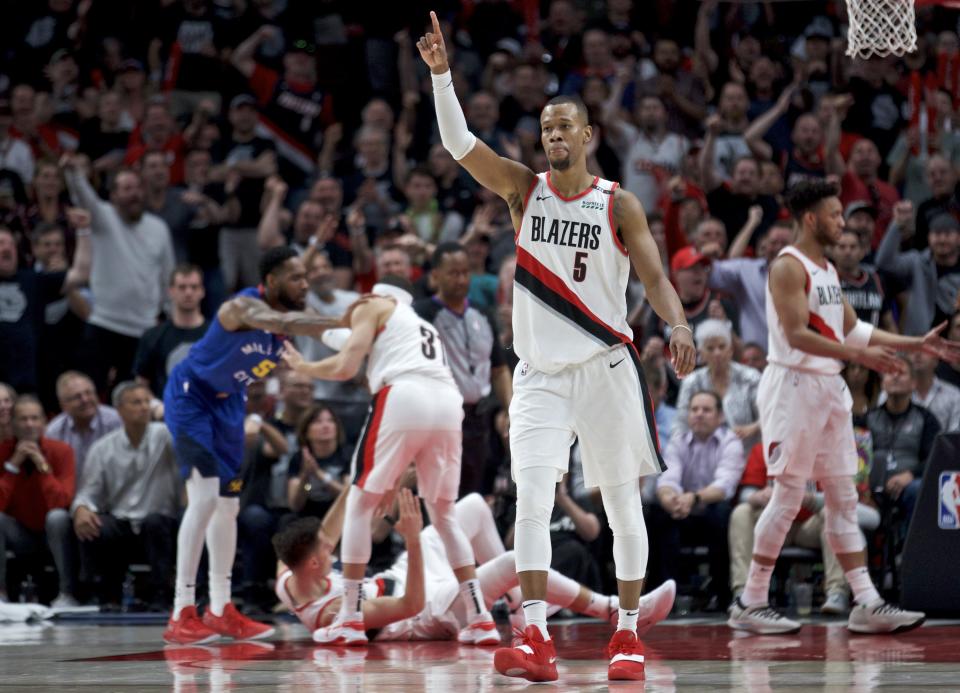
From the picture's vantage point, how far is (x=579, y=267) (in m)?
6.79

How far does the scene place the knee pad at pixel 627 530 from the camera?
6.83 m

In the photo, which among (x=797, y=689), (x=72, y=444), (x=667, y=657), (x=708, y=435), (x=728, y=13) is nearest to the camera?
(x=797, y=689)

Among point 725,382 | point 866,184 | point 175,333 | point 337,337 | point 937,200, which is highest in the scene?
point 866,184

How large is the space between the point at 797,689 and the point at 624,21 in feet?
39.5

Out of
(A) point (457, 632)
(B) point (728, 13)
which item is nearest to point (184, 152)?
(B) point (728, 13)

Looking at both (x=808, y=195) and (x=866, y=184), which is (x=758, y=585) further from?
(x=866, y=184)

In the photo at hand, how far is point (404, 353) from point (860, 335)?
2844 millimetres

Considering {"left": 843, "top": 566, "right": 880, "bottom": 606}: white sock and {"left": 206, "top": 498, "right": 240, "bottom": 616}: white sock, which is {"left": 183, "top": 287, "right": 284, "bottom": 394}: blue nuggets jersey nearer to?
{"left": 206, "top": 498, "right": 240, "bottom": 616}: white sock

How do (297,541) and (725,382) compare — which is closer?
(297,541)

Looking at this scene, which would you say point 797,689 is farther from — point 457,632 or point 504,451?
point 504,451

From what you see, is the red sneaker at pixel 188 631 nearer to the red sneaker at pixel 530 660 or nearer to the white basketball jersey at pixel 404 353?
the white basketball jersey at pixel 404 353

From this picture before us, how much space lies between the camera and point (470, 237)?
12.9 meters

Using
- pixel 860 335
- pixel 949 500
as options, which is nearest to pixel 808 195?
pixel 860 335

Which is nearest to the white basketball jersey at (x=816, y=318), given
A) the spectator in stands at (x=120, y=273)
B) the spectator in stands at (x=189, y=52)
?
the spectator in stands at (x=120, y=273)
